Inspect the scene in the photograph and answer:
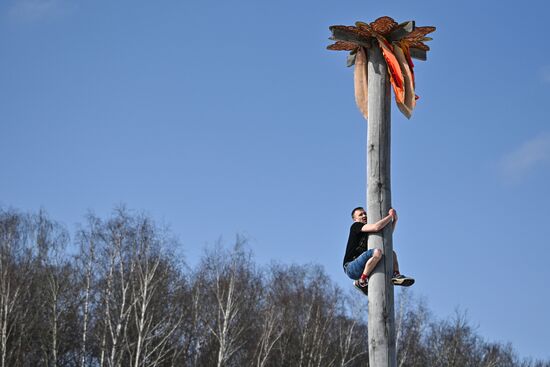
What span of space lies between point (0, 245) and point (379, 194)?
2606cm

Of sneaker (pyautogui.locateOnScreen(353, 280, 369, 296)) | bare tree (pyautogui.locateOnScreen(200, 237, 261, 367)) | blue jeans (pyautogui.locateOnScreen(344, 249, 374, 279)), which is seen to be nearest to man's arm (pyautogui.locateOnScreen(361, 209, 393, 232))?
blue jeans (pyautogui.locateOnScreen(344, 249, 374, 279))

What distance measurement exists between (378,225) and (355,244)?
47 cm

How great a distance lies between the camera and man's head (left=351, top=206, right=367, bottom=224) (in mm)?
8273

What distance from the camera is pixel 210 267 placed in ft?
109

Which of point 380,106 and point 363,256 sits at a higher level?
point 380,106

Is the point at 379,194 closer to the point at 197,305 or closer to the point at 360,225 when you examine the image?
the point at 360,225

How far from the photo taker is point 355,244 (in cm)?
791

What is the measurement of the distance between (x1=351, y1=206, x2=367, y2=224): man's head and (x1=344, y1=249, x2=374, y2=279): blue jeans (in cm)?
59

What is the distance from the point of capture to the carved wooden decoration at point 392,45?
26.5ft

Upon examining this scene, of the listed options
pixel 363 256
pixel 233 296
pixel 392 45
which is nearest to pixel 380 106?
pixel 392 45

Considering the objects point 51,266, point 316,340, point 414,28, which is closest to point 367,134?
point 414,28

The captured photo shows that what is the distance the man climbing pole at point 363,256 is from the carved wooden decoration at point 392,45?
→ 1.24 m

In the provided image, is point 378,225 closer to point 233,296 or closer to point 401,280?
point 401,280

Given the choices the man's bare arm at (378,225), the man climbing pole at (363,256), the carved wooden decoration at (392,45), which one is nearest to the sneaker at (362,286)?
the man climbing pole at (363,256)
